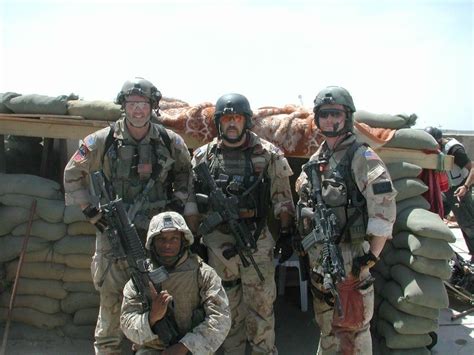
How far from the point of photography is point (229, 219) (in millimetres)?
3678

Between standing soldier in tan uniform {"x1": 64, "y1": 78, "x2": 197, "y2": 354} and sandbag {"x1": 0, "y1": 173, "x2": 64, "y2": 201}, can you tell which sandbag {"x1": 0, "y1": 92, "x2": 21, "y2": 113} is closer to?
sandbag {"x1": 0, "y1": 173, "x2": 64, "y2": 201}

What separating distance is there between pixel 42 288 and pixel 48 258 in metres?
0.30

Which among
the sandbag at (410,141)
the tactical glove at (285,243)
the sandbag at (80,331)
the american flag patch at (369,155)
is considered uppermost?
the sandbag at (410,141)

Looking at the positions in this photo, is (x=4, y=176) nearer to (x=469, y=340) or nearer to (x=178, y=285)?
(x=178, y=285)

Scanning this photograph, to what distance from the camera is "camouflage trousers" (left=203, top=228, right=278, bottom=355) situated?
3.76 m

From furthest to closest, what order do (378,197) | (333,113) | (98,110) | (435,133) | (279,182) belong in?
(435,133)
(98,110)
(279,182)
(333,113)
(378,197)


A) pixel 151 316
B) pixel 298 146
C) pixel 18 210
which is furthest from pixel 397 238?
pixel 18 210

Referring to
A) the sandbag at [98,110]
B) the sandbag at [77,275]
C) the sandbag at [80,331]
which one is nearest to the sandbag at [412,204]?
the sandbag at [98,110]

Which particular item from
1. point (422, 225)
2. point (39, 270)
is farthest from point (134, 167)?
point (422, 225)

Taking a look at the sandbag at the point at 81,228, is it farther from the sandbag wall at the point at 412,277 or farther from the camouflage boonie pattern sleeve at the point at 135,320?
the sandbag wall at the point at 412,277

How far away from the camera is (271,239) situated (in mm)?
3941

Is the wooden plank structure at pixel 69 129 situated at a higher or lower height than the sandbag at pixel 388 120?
lower

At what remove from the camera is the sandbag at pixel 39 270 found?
15.1 ft

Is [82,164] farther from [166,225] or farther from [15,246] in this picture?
[15,246]
